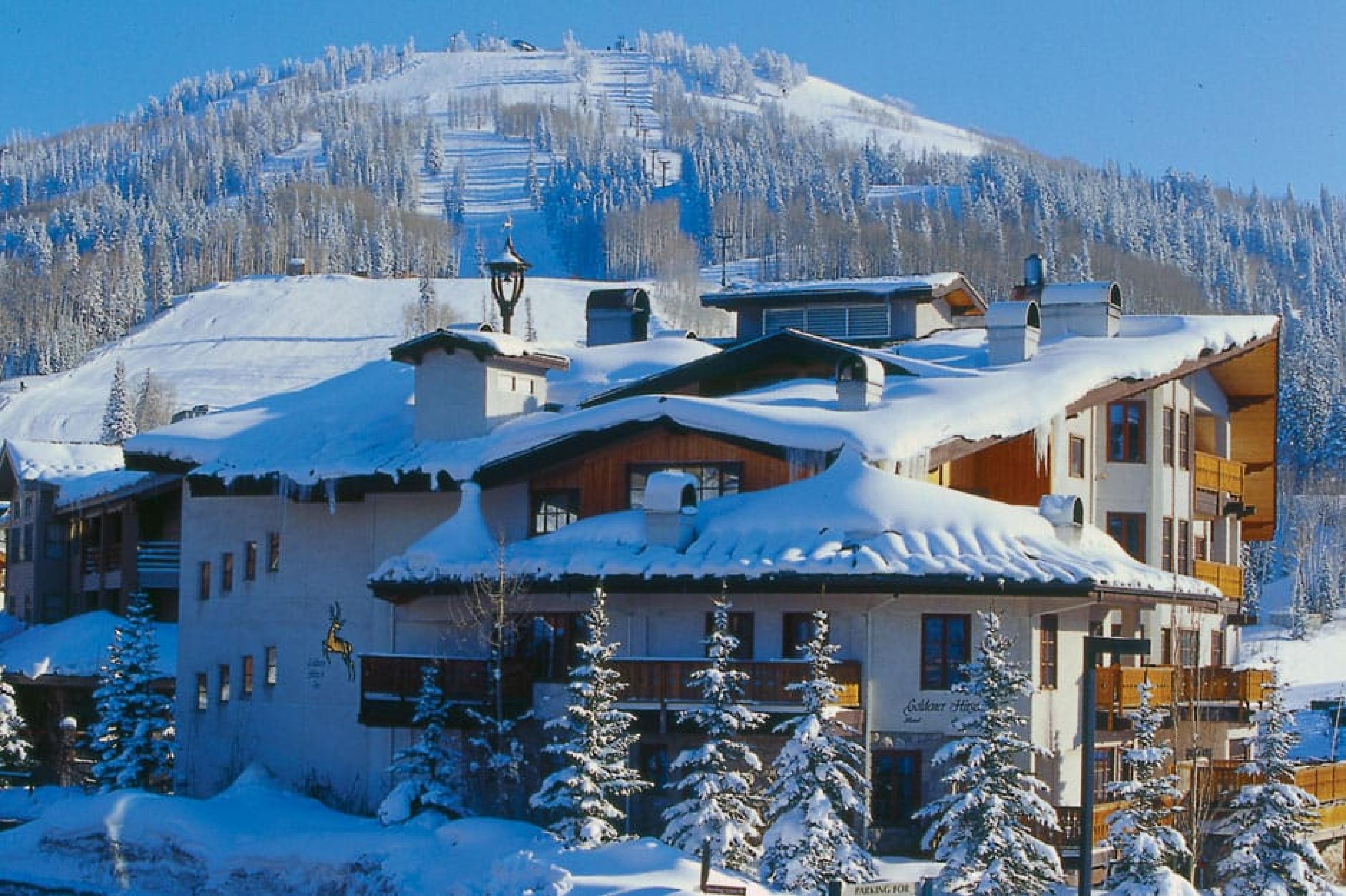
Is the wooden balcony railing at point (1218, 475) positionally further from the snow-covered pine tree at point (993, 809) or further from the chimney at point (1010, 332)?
the snow-covered pine tree at point (993, 809)

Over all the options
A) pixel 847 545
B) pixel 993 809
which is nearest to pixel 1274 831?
pixel 993 809

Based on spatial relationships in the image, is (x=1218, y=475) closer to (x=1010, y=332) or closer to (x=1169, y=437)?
(x=1169, y=437)

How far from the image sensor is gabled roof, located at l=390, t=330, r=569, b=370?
134ft

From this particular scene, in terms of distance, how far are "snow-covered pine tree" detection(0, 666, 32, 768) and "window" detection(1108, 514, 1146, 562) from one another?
88.3 feet

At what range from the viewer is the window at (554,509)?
127ft

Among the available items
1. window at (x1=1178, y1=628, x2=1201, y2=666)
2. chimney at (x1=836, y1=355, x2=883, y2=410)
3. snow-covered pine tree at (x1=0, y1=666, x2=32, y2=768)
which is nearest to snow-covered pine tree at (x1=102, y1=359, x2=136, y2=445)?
snow-covered pine tree at (x1=0, y1=666, x2=32, y2=768)

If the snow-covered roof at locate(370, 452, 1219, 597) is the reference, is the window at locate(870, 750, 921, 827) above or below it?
below

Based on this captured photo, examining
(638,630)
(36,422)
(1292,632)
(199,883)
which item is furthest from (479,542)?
(36,422)

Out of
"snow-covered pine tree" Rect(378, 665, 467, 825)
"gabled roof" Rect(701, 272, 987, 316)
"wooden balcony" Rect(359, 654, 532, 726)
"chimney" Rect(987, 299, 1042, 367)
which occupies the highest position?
"gabled roof" Rect(701, 272, 987, 316)

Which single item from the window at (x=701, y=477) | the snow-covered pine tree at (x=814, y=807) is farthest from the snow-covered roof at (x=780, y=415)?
the snow-covered pine tree at (x=814, y=807)

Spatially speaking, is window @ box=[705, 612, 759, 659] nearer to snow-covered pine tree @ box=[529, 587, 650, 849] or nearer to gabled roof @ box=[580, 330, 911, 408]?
snow-covered pine tree @ box=[529, 587, 650, 849]

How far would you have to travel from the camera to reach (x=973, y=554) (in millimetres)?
32094

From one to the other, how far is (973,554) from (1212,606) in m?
9.30

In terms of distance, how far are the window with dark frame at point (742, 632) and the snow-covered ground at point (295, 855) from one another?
450 centimetres
